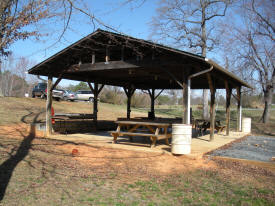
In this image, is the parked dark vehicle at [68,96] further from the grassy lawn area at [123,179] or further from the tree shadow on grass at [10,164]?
the grassy lawn area at [123,179]

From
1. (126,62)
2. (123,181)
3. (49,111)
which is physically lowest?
(123,181)

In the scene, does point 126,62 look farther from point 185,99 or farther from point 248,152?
point 248,152

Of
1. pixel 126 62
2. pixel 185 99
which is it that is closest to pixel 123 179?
pixel 185 99

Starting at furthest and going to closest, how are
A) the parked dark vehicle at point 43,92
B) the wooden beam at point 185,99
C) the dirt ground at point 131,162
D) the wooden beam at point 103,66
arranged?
the parked dark vehicle at point 43,92, the wooden beam at point 103,66, the wooden beam at point 185,99, the dirt ground at point 131,162

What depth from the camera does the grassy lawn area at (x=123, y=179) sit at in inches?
169

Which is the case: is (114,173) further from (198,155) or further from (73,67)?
(73,67)

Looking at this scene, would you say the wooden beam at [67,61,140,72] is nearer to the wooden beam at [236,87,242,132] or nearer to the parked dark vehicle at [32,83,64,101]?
the wooden beam at [236,87,242,132]

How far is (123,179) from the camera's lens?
210 inches

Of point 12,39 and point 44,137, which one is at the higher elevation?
point 12,39

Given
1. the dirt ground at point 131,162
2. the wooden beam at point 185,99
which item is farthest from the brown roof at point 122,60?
the dirt ground at point 131,162

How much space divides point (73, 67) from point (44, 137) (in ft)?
9.68

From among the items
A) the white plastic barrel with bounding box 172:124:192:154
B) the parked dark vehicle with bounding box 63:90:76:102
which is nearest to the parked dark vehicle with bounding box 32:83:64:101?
the parked dark vehicle with bounding box 63:90:76:102

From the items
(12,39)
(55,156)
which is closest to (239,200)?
(55,156)

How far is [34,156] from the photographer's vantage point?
6.81m
